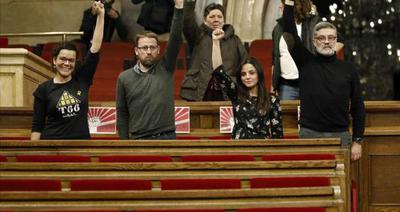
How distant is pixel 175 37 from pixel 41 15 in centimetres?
402

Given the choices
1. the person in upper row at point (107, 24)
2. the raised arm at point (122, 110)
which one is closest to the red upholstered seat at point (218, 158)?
the raised arm at point (122, 110)

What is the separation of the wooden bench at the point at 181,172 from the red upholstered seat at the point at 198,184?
2 centimetres

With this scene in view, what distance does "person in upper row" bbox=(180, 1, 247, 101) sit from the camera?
433 centimetres

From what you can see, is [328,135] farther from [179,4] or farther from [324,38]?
[179,4]

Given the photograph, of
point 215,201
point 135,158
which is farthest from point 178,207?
point 135,158

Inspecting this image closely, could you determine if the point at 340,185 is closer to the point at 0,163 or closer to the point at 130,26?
the point at 0,163

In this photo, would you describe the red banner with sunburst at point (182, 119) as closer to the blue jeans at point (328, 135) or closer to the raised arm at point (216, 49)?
the raised arm at point (216, 49)

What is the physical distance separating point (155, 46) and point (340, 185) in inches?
33.3

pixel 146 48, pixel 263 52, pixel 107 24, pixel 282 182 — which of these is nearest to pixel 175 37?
pixel 146 48

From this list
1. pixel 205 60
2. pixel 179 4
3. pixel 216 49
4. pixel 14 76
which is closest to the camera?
pixel 179 4

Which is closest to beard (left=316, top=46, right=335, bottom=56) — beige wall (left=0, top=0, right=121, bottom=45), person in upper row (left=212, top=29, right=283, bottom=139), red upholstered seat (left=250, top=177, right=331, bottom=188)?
person in upper row (left=212, top=29, right=283, bottom=139)

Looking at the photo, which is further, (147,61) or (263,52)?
(263,52)

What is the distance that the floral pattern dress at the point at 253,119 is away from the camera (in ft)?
11.4

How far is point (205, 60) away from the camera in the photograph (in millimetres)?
4371
